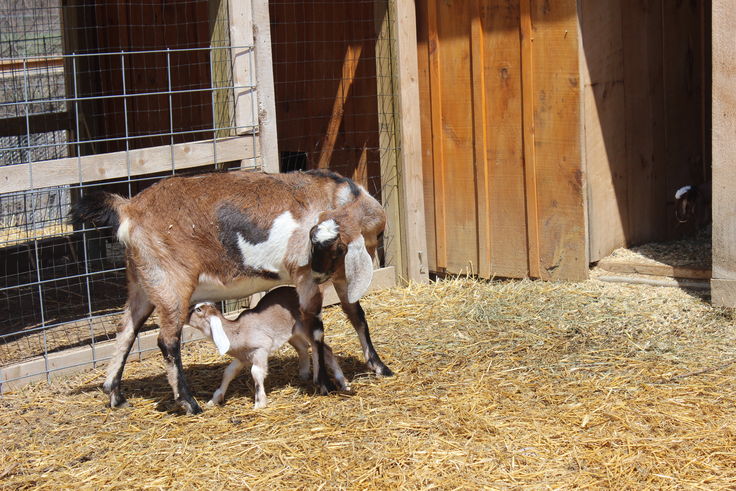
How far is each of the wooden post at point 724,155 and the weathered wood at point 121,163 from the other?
2879 mm

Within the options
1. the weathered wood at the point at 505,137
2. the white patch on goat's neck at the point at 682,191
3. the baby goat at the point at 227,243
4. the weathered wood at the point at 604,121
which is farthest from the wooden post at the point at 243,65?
the white patch on goat's neck at the point at 682,191

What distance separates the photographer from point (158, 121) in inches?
353

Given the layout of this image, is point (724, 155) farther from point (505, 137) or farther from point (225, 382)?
point (225, 382)

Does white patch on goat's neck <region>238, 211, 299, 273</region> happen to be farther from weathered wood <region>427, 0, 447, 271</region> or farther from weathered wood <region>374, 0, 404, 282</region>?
weathered wood <region>427, 0, 447, 271</region>

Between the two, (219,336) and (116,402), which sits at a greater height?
(219,336)

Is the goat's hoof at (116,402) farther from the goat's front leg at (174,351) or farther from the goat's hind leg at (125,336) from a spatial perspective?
the goat's front leg at (174,351)

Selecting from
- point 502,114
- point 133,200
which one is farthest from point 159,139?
point 133,200

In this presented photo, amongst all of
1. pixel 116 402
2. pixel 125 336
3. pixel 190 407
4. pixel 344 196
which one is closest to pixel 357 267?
pixel 344 196

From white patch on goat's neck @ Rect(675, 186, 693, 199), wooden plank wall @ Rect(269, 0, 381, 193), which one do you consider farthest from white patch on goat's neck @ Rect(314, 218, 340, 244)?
white patch on goat's neck @ Rect(675, 186, 693, 199)

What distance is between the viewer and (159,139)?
30.4 ft

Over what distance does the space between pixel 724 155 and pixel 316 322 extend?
2.76m

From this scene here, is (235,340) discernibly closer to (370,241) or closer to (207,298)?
(207,298)

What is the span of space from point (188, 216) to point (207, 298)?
18.4 inches

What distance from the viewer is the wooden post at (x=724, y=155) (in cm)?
554
